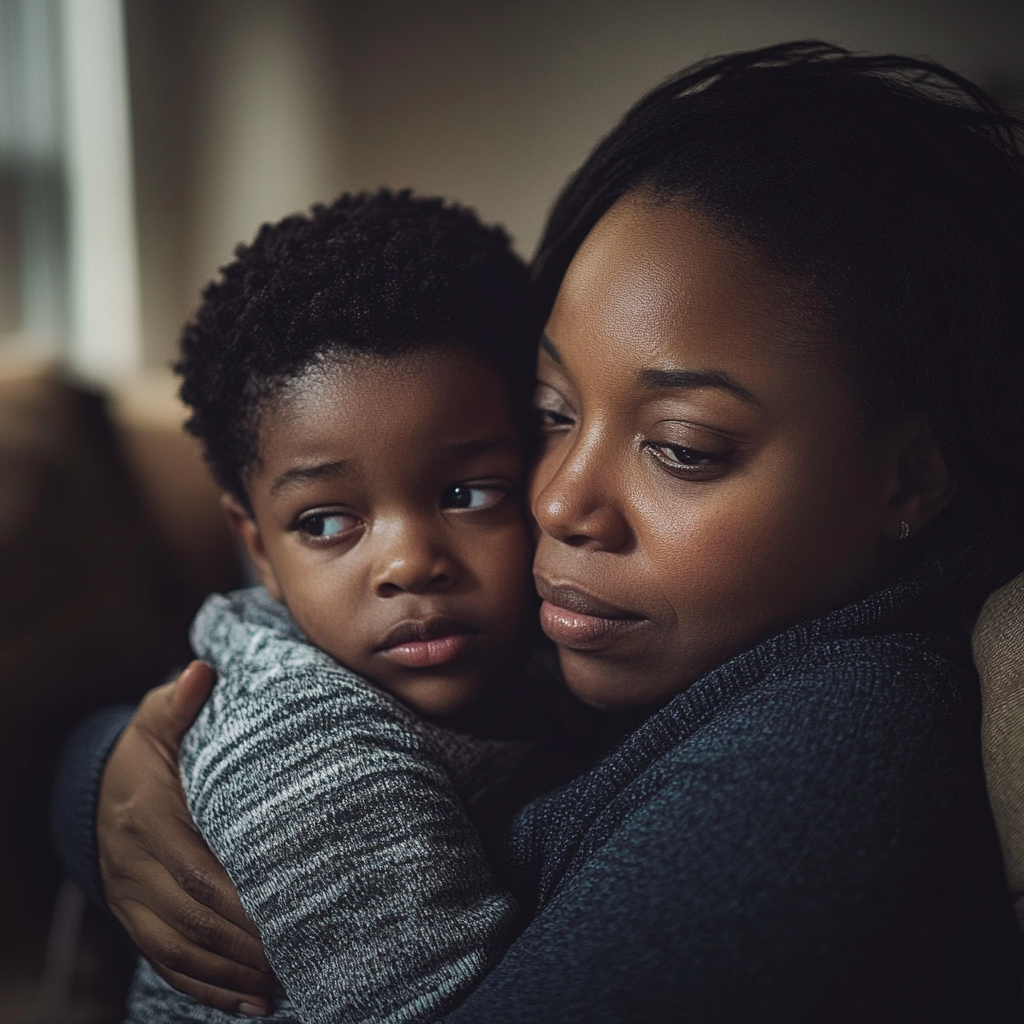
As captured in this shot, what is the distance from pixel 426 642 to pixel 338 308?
0.30 metres

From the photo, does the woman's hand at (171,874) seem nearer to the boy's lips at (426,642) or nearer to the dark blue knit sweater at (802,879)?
the boy's lips at (426,642)

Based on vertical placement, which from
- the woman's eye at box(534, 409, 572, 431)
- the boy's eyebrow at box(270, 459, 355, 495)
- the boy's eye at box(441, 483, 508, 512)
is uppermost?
the woman's eye at box(534, 409, 572, 431)

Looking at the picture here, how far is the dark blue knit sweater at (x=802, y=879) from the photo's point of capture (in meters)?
0.53

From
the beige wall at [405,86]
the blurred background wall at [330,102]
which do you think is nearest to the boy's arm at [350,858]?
the beige wall at [405,86]

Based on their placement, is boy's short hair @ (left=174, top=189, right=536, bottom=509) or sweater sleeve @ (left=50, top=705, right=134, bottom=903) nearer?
→ boy's short hair @ (left=174, top=189, right=536, bottom=509)

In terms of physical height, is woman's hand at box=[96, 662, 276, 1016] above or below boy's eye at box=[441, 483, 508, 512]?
below

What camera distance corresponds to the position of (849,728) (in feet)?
1.95

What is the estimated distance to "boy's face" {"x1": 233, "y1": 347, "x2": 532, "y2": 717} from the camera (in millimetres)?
851

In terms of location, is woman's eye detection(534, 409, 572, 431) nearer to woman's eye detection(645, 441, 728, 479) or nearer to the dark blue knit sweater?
woman's eye detection(645, 441, 728, 479)

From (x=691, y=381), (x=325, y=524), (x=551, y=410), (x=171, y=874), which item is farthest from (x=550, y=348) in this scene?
(x=171, y=874)

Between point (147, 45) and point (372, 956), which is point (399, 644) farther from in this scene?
point (147, 45)

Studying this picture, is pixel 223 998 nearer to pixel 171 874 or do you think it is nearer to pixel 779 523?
pixel 171 874

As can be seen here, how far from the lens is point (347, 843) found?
69 centimetres

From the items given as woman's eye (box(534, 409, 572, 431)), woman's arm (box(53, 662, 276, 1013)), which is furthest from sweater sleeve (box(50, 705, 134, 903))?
woman's eye (box(534, 409, 572, 431))
